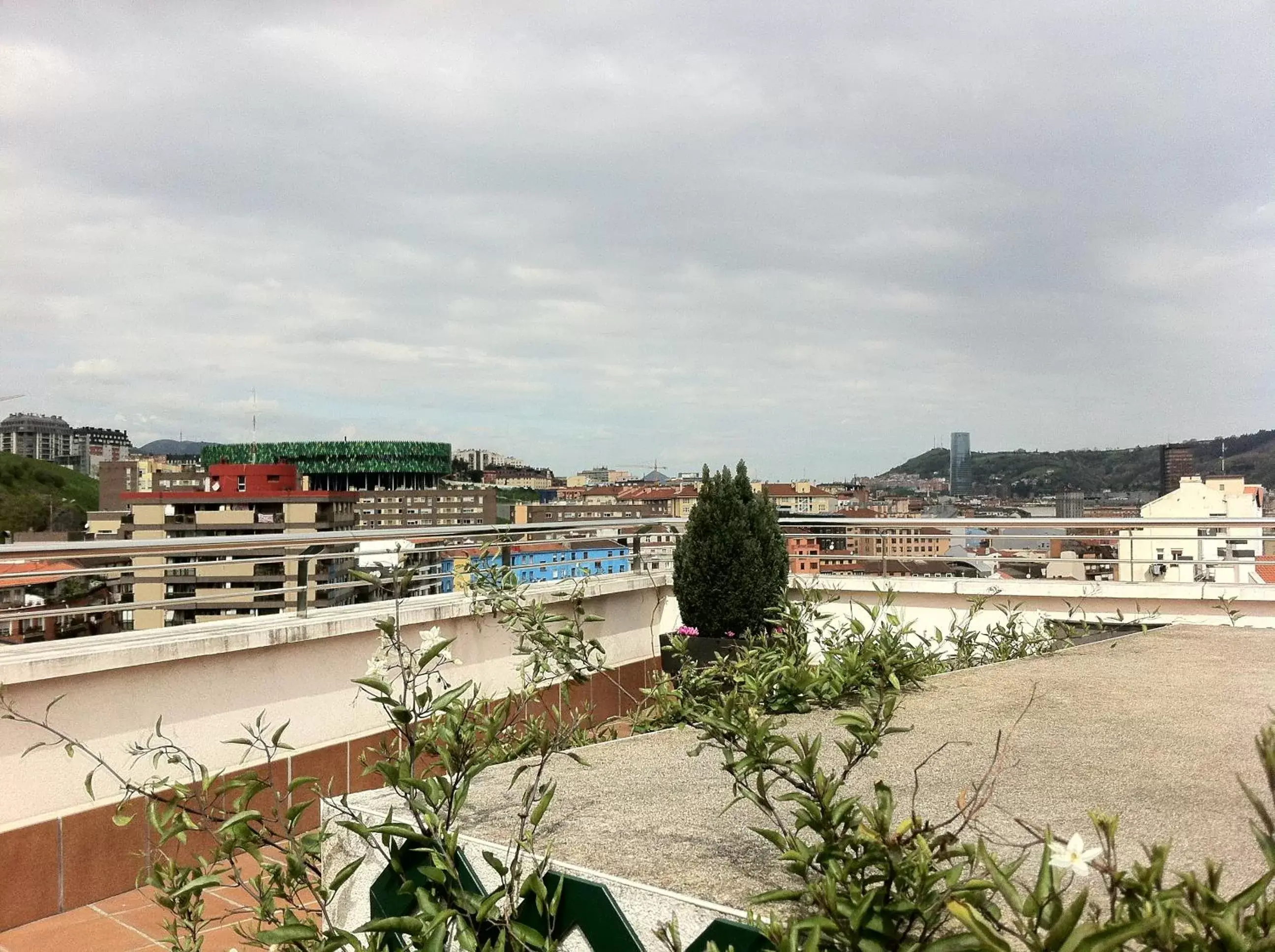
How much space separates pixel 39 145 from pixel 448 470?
16470mm

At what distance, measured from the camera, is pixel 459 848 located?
2.08 metres

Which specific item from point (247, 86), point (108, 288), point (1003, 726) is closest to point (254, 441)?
point (108, 288)

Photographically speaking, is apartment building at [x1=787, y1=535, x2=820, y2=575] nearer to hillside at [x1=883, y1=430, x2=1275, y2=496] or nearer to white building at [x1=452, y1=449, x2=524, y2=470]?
hillside at [x1=883, y1=430, x2=1275, y2=496]

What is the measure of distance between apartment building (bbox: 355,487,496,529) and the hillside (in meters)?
7.97

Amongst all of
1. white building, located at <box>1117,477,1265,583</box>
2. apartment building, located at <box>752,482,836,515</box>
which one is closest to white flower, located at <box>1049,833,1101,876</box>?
apartment building, located at <box>752,482,836,515</box>

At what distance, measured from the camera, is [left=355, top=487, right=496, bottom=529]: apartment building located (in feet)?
22.7

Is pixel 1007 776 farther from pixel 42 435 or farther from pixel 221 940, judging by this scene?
pixel 42 435

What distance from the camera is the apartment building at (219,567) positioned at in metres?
4.08

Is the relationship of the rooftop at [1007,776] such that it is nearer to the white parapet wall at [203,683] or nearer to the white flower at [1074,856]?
the white flower at [1074,856]

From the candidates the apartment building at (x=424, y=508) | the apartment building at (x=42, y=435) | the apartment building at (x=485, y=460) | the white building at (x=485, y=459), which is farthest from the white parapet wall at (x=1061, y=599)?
the apartment building at (x=42, y=435)

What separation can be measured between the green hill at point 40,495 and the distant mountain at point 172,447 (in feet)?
8.80

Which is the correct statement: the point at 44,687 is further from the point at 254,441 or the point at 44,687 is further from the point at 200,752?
the point at 254,441

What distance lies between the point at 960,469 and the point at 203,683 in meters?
14.1

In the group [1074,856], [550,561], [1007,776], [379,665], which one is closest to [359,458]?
[550,561]
